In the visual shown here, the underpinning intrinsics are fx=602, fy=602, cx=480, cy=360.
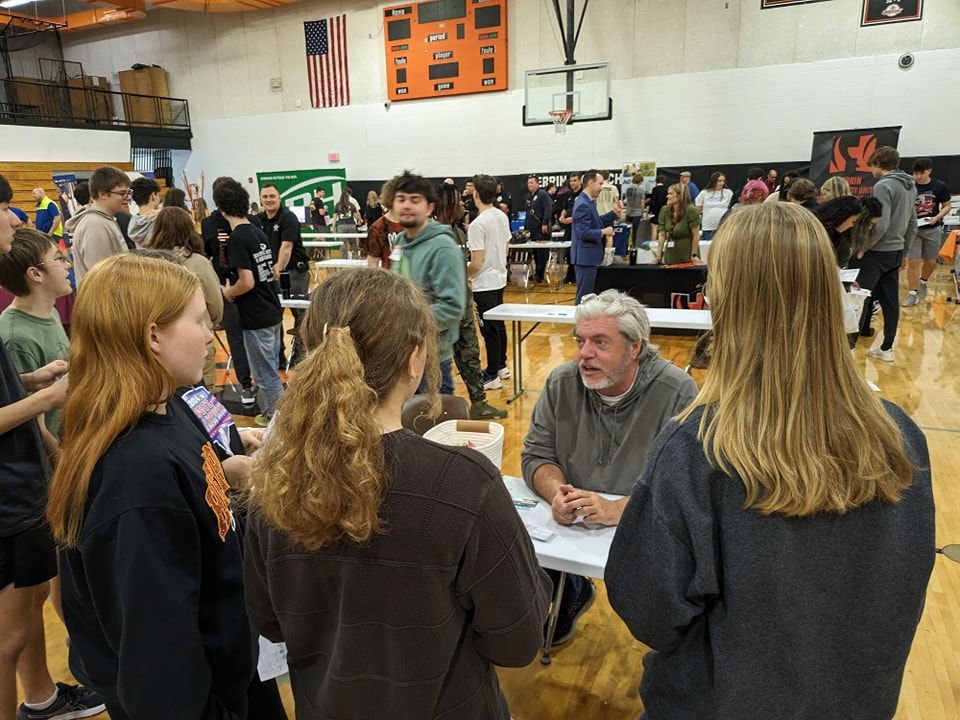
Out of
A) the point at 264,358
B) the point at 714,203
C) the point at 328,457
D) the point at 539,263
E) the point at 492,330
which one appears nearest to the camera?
the point at 328,457

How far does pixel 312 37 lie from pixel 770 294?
1466 cm

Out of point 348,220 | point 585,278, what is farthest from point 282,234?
point 348,220

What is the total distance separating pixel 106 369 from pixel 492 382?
4.16m

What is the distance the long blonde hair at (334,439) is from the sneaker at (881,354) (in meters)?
5.71

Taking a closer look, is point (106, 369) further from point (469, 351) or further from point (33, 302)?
point (469, 351)

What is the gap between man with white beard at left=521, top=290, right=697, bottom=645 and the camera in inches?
77.4

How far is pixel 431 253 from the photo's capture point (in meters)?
3.31

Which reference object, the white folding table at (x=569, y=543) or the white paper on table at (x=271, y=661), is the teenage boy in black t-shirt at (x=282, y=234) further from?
the white paper on table at (x=271, y=661)

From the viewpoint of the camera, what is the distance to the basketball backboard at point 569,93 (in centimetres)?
1052

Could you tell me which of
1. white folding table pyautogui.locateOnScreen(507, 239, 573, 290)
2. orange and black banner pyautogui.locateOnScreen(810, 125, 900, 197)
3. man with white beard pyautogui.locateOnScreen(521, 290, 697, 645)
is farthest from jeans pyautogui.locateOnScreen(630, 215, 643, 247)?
man with white beard pyautogui.locateOnScreen(521, 290, 697, 645)

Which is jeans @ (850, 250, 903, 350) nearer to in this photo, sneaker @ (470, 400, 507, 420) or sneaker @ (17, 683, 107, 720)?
sneaker @ (470, 400, 507, 420)

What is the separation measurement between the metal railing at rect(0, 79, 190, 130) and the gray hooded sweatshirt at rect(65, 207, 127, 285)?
11680 mm

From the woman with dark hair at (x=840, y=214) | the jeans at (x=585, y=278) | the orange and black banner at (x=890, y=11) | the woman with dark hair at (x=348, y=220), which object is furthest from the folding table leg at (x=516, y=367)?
the orange and black banner at (x=890, y=11)

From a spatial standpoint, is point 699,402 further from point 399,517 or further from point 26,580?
point 26,580
